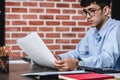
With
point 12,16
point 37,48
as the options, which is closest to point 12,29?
point 12,16

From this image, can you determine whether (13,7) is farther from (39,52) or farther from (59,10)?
(39,52)

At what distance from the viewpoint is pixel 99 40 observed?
2.17 metres

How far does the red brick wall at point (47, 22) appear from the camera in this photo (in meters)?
3.03

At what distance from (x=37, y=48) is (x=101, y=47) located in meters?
0.56

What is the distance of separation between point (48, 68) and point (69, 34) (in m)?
1.30

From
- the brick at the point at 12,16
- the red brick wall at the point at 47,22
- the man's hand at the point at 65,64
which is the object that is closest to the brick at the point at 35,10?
the red brick wall at the point at 47,22

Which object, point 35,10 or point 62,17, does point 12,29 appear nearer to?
point 35,10

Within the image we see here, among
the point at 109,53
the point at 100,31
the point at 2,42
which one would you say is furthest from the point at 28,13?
the point at 109,53

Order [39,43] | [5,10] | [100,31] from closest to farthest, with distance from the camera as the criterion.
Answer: [39,43], [100,31], [5,10]

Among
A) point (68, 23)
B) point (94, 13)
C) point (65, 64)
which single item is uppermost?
point (94, 13)

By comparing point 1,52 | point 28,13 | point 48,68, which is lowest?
point 48,68

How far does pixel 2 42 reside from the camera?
9.88 ft

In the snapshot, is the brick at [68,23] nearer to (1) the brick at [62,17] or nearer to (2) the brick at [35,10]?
(1) the brick at [62,17]

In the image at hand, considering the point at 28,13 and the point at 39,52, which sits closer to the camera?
the point at 39,52
